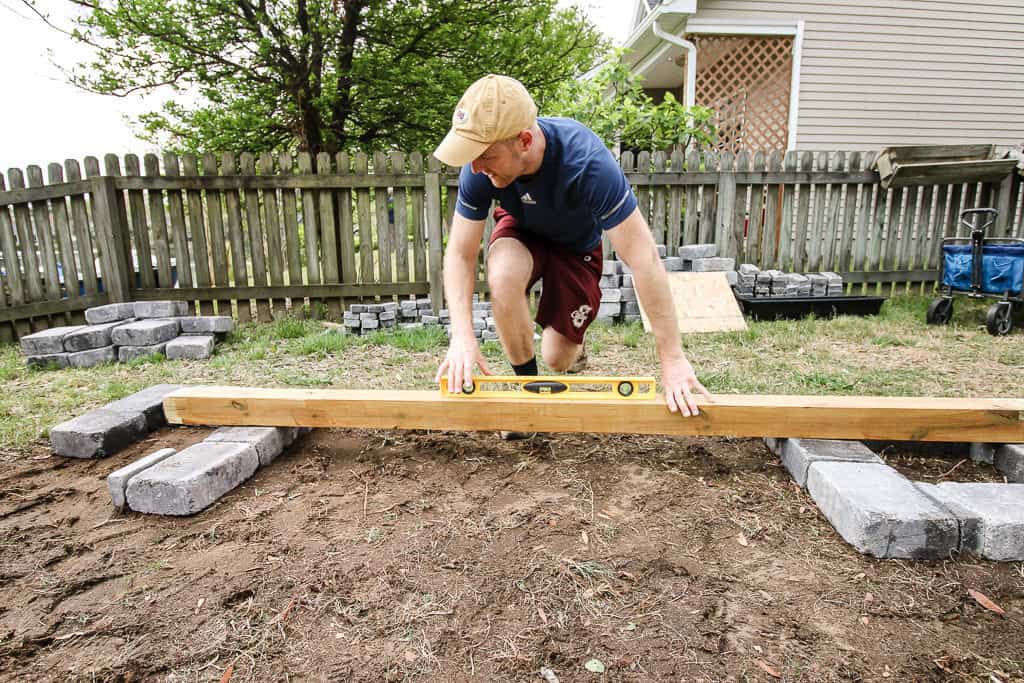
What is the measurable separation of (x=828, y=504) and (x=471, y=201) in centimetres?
179

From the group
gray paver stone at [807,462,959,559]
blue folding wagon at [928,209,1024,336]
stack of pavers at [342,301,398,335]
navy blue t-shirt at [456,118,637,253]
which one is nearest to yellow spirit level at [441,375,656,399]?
navy blue t-shirt at [456,118,637,253]

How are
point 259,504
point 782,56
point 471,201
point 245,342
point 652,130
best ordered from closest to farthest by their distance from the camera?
point 259,504 → point 471,201 → point 245,342 → point 652,130 → point 782,56

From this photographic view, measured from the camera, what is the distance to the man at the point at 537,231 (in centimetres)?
209

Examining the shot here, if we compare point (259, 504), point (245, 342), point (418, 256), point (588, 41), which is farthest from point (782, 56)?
point (259, 504)

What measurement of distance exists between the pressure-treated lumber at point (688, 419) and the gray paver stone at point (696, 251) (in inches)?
160

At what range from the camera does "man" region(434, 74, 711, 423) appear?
6.86 ft

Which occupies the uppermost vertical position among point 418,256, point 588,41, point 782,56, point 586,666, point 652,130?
point 588,41

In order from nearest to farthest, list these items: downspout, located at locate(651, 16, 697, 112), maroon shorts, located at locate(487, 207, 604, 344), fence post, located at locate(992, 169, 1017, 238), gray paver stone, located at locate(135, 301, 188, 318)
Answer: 1. maroon shorts, located at locate(487, 207, 604, 344)
2. gray paver stone, located at locate(135, 301, 188, 318)
3. fence post, located at locate(992, 169, 1017, 238)
4. downspout, located at locate(651, 16, 697, 112)

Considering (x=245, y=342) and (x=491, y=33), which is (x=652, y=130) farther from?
(x=245, y=342)

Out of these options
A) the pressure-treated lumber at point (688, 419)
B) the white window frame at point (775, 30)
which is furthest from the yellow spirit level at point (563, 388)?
the white window frame at point (775, 30)

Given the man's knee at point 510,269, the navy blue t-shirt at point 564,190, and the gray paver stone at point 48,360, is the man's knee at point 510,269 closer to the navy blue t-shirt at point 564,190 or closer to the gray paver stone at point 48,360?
the navy blue t-shirt at point 564,190

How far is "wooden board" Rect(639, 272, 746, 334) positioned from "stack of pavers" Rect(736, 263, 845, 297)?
39 cm

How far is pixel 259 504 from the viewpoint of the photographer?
94.7 inches

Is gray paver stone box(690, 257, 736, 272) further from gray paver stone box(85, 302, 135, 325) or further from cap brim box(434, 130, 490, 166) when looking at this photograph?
gray paver stone box(85, 302, 135, 325)
